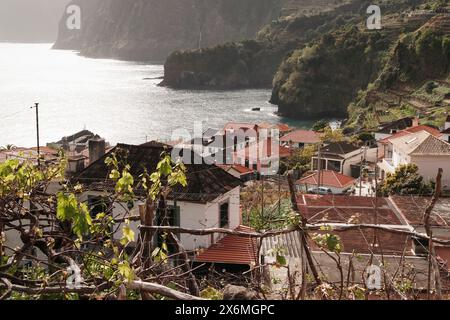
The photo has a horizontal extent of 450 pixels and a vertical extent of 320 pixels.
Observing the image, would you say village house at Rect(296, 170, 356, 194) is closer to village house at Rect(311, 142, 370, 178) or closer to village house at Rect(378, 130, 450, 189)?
village house at Rect(378, 130, 450, 189)

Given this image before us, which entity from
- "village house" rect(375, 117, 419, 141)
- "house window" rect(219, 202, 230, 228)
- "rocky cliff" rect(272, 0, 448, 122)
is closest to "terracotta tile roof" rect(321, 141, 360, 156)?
"village house" rect(375, 117, 419, 141)

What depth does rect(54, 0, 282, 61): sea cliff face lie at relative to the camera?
539ft

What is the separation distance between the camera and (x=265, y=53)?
99.9 metres

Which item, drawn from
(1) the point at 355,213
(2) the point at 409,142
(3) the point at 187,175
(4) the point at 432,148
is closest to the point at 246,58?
(2) the point at 409,142

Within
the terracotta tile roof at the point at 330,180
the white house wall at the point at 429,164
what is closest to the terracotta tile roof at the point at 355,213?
the white house wall at the point at 429,164

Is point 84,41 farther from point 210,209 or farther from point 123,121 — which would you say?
point 210,209

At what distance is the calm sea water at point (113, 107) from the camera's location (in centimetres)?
5472

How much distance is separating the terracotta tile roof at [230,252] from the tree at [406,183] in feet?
41.7

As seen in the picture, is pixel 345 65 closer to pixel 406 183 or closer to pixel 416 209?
pixel 406 183

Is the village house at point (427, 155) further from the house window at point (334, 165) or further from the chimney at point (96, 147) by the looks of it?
the chimney at point (96, 147)

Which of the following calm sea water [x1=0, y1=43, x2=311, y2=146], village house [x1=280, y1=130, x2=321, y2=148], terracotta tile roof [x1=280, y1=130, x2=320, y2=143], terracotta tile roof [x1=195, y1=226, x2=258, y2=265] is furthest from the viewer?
calm sea water [x1=0, y1=43, x2=311, y2=146]

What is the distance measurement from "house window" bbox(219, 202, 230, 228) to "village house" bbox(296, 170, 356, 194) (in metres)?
13.6
